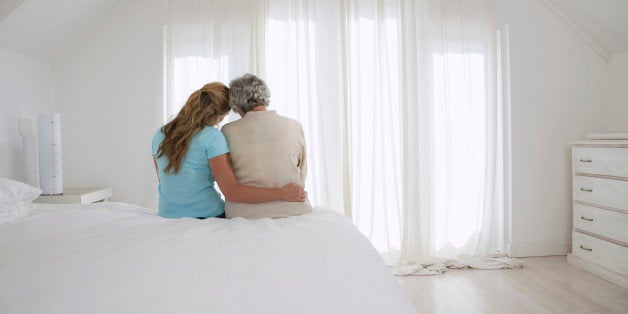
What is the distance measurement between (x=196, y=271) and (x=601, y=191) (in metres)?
3.10

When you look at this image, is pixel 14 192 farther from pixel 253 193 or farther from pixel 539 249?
pixel 539 249

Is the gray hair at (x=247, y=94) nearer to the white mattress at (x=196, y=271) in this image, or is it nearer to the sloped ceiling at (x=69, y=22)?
the white mattress at (x=196, y=271)

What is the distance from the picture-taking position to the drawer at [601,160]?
2.92m

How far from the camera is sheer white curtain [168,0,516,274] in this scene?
3.43 meters

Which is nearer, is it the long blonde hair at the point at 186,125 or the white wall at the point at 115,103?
the long blonde hair at the point at 186,125

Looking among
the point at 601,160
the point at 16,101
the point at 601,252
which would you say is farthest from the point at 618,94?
the point at 16,101

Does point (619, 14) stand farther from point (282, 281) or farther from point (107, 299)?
point (107, 299)

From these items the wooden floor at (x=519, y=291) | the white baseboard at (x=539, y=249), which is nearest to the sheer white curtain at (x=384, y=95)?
the white baseboard at (x=539, y=249)

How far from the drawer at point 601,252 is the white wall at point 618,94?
3.14ft

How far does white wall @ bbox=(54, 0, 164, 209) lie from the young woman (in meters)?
1.74

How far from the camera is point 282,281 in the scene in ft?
3.05

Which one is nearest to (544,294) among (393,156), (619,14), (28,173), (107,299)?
(393,156)

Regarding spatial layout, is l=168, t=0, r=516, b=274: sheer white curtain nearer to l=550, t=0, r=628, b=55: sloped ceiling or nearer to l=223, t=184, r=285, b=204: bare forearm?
l=550, t=0, r=628, b=55: sloped ceiling

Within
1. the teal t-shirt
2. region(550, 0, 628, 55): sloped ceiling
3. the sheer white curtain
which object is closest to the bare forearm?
the teal t-shirt
